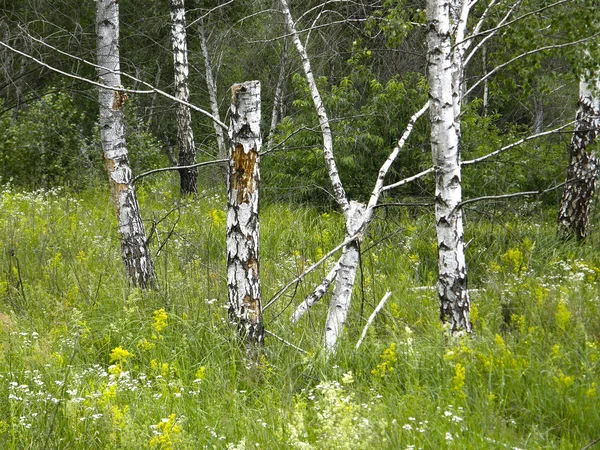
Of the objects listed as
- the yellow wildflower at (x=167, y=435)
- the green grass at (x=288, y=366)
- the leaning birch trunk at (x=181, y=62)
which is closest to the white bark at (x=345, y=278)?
the green grass at (x=288, y=366)

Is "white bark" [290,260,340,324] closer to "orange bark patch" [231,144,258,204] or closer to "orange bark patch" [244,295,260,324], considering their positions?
"orange bark patch" [244,295,260,324]

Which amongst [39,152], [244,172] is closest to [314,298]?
[244,172]

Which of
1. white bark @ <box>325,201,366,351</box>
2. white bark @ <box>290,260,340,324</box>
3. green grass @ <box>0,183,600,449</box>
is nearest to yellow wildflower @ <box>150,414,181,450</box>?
green grass @ <box>0,183,600,449</box>

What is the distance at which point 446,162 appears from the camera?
4.52 m

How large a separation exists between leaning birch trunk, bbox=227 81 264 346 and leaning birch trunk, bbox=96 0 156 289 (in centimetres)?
192

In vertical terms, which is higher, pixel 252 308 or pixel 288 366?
pixel 252 308

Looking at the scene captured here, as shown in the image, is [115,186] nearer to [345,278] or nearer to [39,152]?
[345,278]

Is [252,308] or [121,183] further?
[121,183]

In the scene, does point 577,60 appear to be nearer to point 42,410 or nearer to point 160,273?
point 160,273

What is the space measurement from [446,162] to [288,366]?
1699 mm

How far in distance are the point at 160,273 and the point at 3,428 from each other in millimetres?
2789

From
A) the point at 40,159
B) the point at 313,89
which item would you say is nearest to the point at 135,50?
the point at 40,159

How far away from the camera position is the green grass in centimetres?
341

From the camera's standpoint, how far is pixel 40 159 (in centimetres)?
1218
